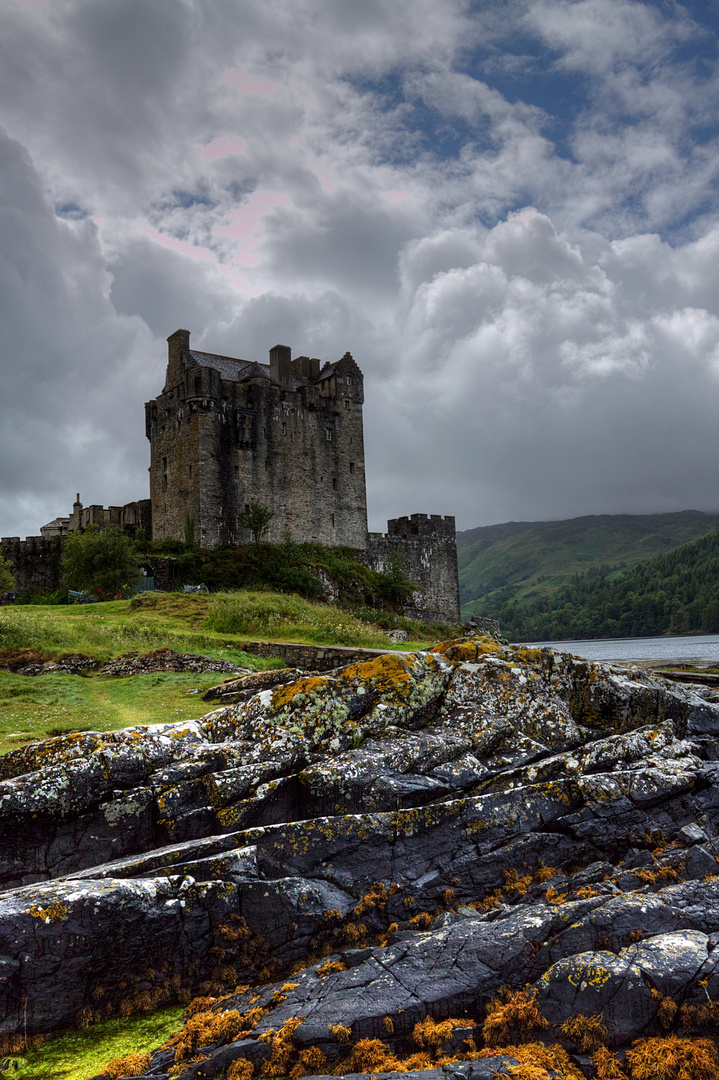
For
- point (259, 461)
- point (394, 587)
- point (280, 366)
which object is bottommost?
point (394, 587)

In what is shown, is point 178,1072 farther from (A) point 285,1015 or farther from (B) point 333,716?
(B) point 333,716

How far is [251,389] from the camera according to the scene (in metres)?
48.9

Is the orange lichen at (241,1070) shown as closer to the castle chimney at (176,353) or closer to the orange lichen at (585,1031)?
the orange lichen at (585,1031)

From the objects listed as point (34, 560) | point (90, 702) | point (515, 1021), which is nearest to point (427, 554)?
point (34, 560)

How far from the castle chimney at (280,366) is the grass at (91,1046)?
1886 inches

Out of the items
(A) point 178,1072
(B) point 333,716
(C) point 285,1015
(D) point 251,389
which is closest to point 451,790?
(B) point 333,716

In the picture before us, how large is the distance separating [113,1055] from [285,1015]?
1.43 meters

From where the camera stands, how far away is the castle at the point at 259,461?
46750 millimetres

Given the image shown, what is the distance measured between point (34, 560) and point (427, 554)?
31067mm

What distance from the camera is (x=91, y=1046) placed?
5414 millimetres

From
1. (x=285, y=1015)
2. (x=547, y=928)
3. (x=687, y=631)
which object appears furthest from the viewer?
(x=687, y=631)

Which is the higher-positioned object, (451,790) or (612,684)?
(612,684)

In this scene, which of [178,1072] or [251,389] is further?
[251,389]

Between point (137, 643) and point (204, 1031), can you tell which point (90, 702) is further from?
point (204, 1031)
